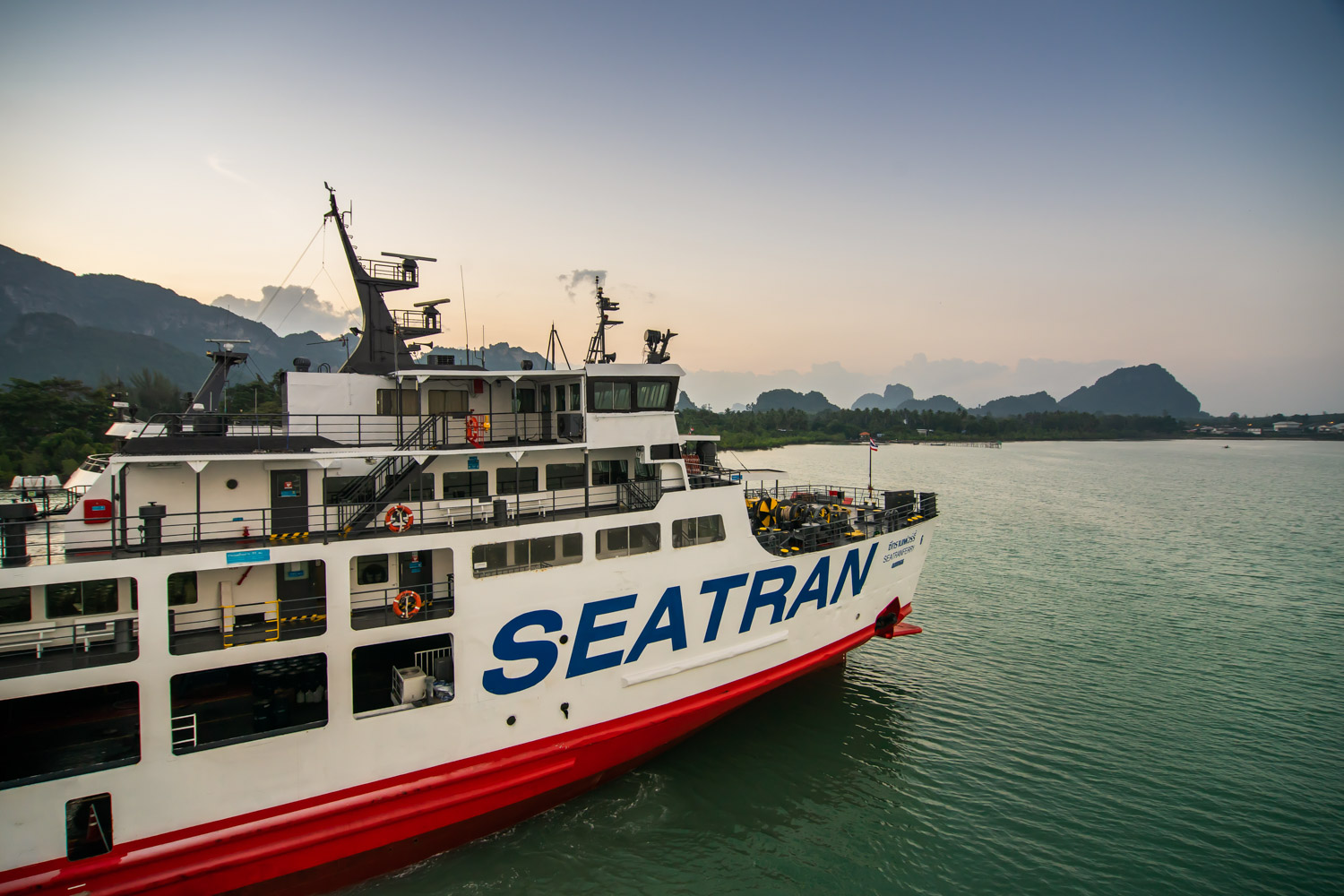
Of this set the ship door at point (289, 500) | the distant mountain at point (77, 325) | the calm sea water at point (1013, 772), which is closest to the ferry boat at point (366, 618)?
the ship door at point (289, 500)

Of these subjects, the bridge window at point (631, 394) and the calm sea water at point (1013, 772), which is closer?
the calm sea water at point (1013, 772)

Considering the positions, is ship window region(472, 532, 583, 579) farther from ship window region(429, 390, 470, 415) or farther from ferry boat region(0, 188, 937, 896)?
ship window region(429, 390, 470, 415)

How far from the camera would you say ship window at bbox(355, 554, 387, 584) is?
9.98m

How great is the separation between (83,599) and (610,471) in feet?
27.9

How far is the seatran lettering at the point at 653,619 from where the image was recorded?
382 inches

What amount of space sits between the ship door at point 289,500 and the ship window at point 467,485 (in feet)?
7.36

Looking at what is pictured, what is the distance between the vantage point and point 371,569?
10070 millimetres

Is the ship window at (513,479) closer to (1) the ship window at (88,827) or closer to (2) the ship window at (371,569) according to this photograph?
(2) the ship window at (371,569)

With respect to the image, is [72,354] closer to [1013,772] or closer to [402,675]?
[402,675]

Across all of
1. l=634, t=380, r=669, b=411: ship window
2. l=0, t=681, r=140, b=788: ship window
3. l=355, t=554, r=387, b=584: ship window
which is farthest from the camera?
l=634, t=380, r=669, b=411: ship window

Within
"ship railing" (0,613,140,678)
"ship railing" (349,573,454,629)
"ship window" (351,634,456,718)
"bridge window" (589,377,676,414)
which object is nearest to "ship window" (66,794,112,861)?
"ship railing" (0,613,140,678)

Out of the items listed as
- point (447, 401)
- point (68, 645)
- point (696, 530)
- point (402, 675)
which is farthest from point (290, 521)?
point (696, 530)

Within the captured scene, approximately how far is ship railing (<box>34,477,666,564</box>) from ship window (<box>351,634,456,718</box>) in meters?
2.06

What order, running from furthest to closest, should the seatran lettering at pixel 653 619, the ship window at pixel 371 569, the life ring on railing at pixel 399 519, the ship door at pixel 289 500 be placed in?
the ship window at pixel 371 569 < the seatran lettering at pixel 653 619 < the ship door at pixel 289 500 < the life ring on railing at pixel 399 519
